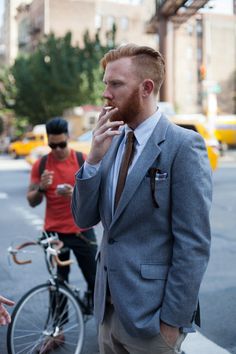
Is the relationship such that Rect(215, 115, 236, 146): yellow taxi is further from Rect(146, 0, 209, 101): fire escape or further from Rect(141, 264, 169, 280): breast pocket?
Rect(141, 264, 169, 280): breast pocket

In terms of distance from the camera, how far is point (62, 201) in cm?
440

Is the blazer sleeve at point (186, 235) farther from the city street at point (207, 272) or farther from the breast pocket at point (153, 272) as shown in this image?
the city street at point (207, 272)

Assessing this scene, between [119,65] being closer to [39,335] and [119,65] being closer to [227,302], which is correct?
[39,335]

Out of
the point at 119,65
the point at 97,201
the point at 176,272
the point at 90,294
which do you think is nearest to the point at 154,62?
the point at 119,65

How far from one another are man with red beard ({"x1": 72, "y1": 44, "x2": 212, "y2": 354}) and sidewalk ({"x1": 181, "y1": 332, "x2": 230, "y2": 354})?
214 cm

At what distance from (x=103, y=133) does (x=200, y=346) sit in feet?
8.93

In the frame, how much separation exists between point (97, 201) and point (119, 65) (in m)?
0.57

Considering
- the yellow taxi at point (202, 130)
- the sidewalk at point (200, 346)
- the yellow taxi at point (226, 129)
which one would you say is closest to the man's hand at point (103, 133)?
the sidewalk at point (200, 346)

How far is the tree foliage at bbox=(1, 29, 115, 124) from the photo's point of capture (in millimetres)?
46219

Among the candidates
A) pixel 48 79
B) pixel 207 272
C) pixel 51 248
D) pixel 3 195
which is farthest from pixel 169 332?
pixel 48 79

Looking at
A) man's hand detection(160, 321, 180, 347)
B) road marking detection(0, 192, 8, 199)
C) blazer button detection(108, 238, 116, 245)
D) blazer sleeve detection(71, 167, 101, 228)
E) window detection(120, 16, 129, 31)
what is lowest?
road marking detection(0, 192, 8, 199)

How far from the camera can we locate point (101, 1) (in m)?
74.8

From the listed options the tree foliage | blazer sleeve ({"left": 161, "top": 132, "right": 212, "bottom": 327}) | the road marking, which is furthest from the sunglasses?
the tree foliage

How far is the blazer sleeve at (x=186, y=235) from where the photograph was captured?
2.16 meters
